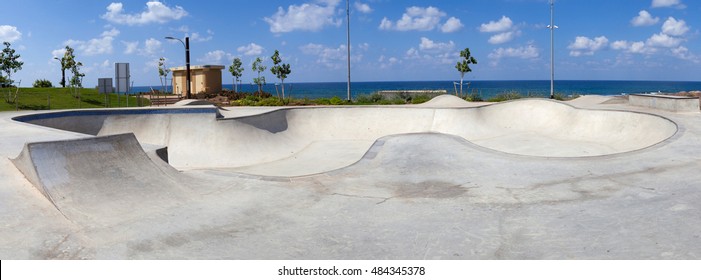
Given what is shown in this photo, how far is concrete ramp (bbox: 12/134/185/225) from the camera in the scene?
23.1ft

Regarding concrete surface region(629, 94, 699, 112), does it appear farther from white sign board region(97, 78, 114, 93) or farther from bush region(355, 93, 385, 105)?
white sign board region(97, 78, 114, 93)

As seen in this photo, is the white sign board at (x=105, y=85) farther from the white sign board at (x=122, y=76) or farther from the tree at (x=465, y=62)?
the tree at (x=465, y=62)

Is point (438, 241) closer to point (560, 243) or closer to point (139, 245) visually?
point (560, 243)

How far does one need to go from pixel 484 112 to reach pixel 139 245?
17428 millimetres

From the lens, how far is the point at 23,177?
776cm

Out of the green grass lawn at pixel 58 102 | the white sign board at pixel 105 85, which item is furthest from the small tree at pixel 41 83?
the white sign board at pixel 105 85

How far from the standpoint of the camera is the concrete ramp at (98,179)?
705 centimetres

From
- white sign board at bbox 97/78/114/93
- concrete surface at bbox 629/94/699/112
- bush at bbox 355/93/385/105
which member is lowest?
concrete surface at bbox 629/94/699/112

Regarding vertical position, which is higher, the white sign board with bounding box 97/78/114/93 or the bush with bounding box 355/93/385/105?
the white sign board with bounding box 97/78/114/93

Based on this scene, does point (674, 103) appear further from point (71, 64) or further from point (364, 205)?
point (71, 64)

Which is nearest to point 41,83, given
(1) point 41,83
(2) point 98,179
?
(1) point 41,83

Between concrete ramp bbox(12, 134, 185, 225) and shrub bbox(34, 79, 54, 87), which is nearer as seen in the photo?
concrete ramp bbox(12, 134, 185, 225)

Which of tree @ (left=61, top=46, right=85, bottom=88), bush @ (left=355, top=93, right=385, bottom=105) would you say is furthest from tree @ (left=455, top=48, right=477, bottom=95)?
tree @ (left=61, top=46, right=85, bottom=88)
